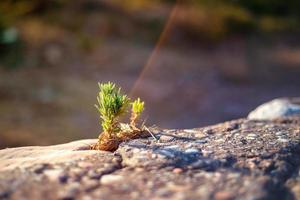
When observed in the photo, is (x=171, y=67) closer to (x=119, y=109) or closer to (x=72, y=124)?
(x=72, y=124)

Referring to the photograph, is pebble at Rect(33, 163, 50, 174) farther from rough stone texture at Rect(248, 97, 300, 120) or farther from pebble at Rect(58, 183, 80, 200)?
rough stone texture at Rect(248, 97, 300, 120)

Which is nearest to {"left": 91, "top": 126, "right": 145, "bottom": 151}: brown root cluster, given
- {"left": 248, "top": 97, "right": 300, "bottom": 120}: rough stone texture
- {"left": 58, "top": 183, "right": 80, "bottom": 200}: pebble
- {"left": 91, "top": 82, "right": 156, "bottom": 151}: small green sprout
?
{"left": 91, "top": 82, "right": 156, "bottom": 151}: small green sprout

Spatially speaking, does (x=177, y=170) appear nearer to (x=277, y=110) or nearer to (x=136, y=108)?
(x=136, y=108)

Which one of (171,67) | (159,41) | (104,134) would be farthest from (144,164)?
(159,41)

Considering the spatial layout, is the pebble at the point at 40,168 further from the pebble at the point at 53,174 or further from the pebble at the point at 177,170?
the pebble at the point at 177,170

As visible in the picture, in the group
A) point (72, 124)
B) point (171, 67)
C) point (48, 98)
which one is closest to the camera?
point (72, 124)
